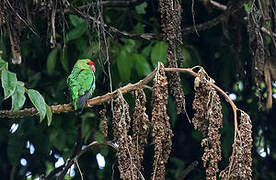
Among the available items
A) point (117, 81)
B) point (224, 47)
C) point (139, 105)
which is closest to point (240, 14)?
point (224, 47)

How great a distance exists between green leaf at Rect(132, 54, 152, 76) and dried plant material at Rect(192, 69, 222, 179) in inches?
66.6

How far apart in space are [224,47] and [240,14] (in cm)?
75

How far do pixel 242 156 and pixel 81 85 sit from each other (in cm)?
196

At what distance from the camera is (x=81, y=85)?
4457 mm

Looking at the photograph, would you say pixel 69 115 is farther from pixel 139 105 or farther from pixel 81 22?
pixel 139 105

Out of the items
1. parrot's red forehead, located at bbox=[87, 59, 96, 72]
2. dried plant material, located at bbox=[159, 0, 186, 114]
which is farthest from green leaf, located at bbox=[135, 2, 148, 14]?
dried plant material, located at bbox=[159, 0, 186, 114]

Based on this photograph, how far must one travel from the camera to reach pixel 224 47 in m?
5.68

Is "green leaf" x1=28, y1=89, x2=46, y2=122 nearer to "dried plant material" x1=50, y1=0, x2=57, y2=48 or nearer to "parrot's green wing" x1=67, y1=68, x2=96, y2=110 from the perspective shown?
"dried plant material" x1=50, y1=0, x2=57, y2=48

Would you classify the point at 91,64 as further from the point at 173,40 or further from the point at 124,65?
the point at 173,40

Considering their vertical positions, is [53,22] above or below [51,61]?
above

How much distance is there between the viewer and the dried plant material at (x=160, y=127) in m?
2.68

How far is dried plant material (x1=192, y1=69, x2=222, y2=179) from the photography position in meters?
2.71

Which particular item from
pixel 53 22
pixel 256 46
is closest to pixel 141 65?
pixel 256 46

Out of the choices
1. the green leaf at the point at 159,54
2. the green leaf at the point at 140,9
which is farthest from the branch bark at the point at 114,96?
the green leaf at the point at 140,9
